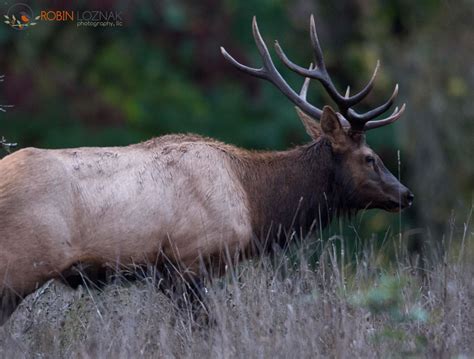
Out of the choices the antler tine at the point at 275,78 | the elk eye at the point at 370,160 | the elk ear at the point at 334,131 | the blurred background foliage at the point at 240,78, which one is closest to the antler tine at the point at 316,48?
the antler tine at the point at 275,78

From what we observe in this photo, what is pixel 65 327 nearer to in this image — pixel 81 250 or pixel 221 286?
pixel 81 250

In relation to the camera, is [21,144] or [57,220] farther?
[21,144]

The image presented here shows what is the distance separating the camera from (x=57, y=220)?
290 inches

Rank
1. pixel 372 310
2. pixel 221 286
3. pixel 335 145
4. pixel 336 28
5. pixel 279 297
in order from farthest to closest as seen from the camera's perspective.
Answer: pixel 336 28, pixel 335 145, pixel 221 286, pixel 279 297, pixel 372 310

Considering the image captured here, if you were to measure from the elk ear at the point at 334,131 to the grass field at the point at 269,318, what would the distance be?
100 cm

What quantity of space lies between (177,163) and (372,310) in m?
1.89

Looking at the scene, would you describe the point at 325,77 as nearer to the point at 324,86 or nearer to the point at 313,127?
the point at 324,86

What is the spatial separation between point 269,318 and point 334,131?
220 centimetres

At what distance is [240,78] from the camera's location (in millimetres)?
19281

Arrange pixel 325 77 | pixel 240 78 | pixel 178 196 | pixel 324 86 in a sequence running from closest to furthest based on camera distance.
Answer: pixel 178 196, pixel 324 86, pixel 325 77, pixel 240 78

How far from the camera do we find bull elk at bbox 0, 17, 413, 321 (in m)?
7.36

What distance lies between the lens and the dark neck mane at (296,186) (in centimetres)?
852

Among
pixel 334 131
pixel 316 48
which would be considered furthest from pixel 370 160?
pixel 316 48

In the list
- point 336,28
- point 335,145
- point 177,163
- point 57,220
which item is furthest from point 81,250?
point 336,28
